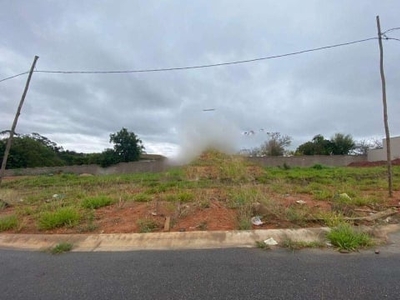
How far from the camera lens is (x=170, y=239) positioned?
4570 millimetres

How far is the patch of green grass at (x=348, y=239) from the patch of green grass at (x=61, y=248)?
14.5ft

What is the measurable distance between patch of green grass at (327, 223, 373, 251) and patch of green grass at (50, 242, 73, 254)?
4.42m

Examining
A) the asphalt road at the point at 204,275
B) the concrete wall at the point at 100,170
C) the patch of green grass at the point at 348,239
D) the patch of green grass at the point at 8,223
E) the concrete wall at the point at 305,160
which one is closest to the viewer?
the asphalt road at the point at 204,275

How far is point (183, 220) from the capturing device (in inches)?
220

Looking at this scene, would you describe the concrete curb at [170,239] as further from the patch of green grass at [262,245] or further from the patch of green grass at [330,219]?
the patch of green grass at [330,219]

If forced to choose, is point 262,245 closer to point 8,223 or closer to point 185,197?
point 185,197

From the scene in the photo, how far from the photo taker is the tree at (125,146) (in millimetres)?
34031

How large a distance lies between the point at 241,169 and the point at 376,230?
1242cm

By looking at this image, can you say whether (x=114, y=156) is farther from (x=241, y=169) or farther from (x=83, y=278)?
(x=83, y=278)

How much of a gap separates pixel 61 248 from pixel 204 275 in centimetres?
269

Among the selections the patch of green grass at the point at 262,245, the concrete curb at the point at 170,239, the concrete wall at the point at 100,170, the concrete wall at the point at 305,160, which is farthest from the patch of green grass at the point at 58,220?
the concrete wall at the point at 305,160

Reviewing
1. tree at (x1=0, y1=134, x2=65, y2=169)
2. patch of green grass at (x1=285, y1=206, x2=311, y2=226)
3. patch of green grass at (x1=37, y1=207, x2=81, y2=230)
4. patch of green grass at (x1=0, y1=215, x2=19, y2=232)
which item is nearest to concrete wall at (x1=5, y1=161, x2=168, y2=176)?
tree at (x1=0, y1=134, x2=65, y2=169)

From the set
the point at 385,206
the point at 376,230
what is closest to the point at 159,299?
the point at 376,230

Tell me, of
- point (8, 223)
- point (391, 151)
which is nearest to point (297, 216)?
point (8, 223)
